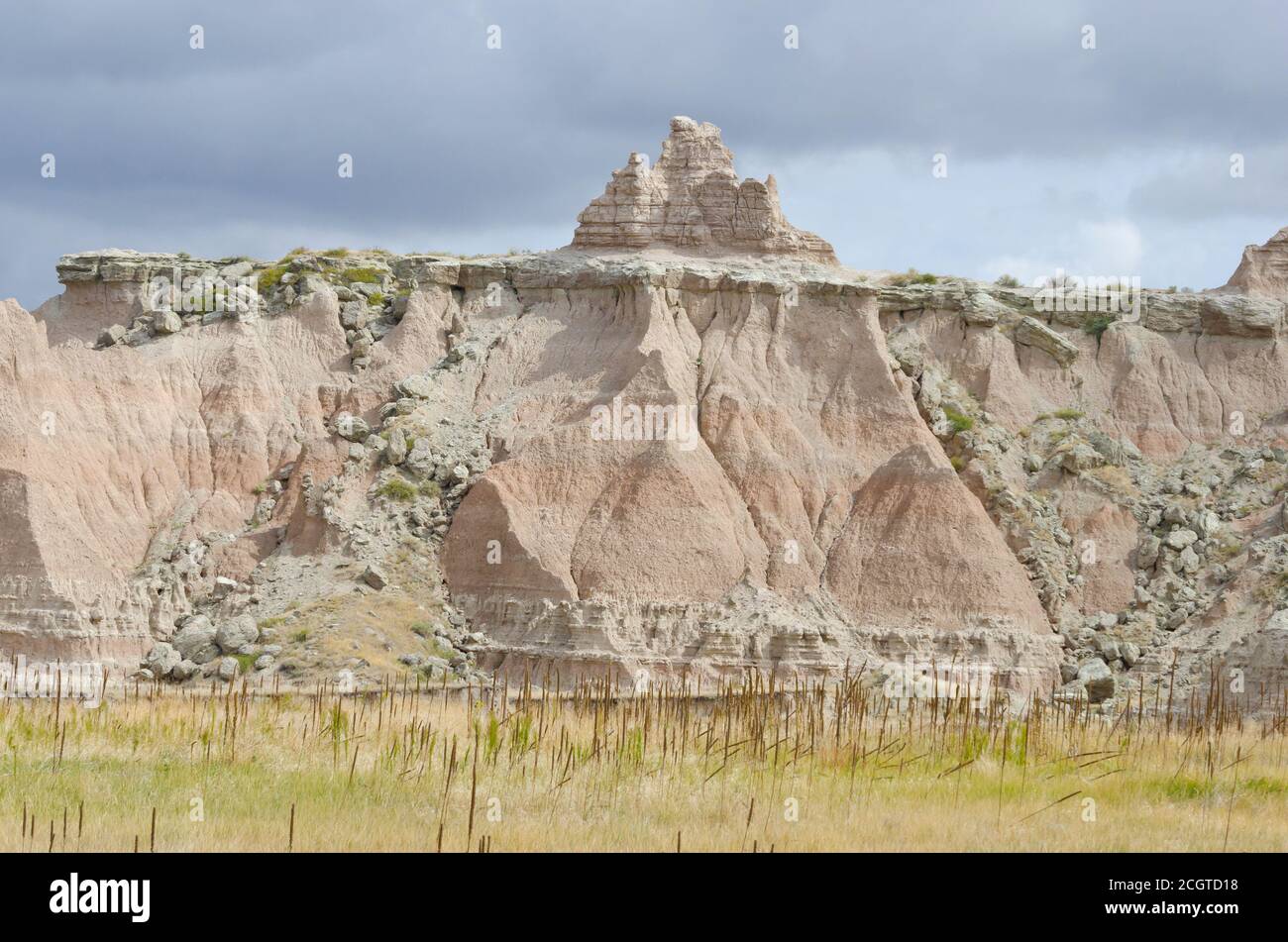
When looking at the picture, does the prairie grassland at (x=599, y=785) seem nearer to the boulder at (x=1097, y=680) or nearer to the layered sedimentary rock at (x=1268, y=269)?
the boulder at (x=1097, y=680)

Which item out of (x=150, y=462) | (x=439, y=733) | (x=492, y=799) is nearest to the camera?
(x=492, y=799)

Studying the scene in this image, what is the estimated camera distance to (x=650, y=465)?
168 feet

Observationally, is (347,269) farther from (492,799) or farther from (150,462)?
(492,799)

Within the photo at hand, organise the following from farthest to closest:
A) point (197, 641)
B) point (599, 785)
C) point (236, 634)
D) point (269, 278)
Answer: point (269, 278)
point (197, 641)
point (236, 634)
point (599, 785)

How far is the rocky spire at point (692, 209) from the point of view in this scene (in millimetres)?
60188

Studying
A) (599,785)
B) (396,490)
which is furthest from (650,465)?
(599,785)

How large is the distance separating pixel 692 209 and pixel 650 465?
13127mm

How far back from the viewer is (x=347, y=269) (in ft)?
206

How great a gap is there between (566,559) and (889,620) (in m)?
9.59

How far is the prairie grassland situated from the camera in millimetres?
18266

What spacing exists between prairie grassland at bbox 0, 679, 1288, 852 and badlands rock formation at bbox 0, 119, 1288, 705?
15142mm

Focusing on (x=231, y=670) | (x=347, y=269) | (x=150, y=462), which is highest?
(x=347, y=269)

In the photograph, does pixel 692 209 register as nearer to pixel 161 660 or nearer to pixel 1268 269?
pixel 1268 269
